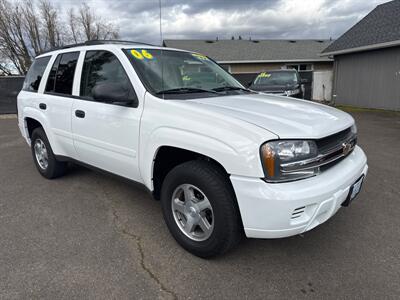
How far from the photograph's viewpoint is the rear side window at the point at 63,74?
3564 millimetres

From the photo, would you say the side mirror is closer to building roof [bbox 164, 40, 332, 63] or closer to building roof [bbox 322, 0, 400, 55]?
building roof [bbox 322, 0, 400, 55]

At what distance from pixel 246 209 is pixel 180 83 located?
1588 mm

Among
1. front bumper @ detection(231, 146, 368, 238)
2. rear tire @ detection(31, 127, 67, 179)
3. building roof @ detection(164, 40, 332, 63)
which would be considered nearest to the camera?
front bumper @ detection(231, 146, 368, 238)

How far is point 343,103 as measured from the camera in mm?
14180

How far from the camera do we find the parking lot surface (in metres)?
2.17

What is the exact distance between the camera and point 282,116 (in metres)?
2.34

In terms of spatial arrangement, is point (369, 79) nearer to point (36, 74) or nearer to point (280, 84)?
point (280, 84)

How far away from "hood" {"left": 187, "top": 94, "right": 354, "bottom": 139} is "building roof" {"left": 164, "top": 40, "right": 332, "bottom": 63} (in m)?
20.8

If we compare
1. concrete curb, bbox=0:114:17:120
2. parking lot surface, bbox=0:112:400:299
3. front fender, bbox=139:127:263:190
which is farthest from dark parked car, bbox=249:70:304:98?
concrete curb, bbox=0:114:17:120

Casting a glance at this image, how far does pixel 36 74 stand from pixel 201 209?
3.58m

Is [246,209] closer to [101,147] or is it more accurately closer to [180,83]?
[180,83]

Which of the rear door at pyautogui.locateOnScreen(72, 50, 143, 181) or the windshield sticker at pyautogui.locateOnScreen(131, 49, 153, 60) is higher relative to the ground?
the windshield sticker at pyautogui.locateOnScreen(131, 49, 153, 60)

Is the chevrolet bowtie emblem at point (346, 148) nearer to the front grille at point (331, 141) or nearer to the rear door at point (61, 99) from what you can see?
the front grille at point (331, 141)

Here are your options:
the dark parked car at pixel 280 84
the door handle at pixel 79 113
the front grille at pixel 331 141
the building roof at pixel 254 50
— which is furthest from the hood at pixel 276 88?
the building roof at pixel 254 50
